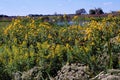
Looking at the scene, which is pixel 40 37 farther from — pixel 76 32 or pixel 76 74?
pixel 76 74

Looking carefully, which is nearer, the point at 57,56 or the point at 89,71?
the point at 89,71

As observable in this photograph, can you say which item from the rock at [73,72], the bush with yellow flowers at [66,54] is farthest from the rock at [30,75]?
the rock at [73,72]

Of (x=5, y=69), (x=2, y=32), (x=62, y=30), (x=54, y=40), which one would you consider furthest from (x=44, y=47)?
(x=2, y=32)

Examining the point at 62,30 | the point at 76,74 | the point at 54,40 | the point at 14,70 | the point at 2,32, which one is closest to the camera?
the point at 76,74

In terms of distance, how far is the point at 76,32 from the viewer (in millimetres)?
8219

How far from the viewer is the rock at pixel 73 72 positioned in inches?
222

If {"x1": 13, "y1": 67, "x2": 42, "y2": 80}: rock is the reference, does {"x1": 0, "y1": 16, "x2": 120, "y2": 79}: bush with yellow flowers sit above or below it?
above

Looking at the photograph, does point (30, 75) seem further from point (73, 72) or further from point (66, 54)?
point (66, 54)

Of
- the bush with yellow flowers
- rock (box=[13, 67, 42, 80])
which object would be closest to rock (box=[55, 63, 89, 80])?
the bush with yellow flowers

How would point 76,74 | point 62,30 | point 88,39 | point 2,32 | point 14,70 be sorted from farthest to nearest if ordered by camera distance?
point 2,32, point 62,30, point 88,39, point 14,70, point 76,74

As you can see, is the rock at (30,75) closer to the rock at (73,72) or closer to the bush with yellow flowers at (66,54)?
the bush with yellow flowers at (66,54)

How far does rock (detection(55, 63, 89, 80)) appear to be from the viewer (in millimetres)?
5629

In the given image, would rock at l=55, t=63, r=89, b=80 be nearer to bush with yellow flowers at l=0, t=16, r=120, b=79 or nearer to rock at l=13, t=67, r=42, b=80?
bush with yellow flowers at l=0, t=16, r=120, b=79

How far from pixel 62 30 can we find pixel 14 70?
7.71 feet
